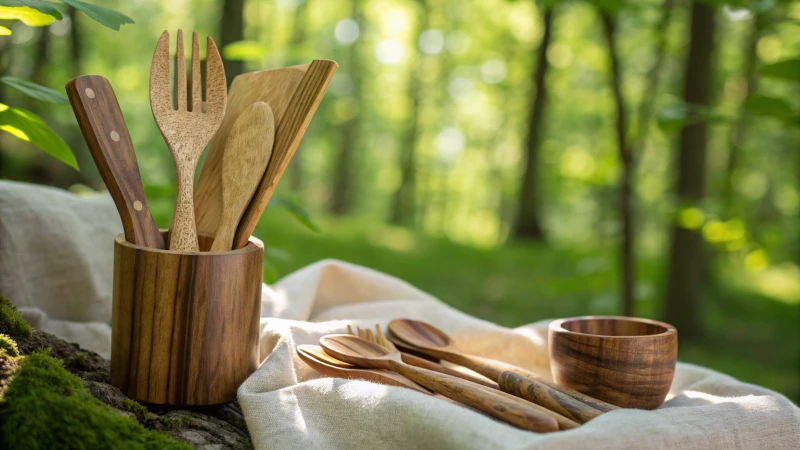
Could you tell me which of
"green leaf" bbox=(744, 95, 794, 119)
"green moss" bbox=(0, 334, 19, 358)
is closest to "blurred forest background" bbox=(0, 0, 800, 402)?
"green leaf" bbox=(744, 95, 794, 119)

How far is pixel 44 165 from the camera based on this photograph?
16.0 feet

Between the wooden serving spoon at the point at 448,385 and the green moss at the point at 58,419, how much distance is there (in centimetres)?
30

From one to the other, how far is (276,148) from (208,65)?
172 millimetres

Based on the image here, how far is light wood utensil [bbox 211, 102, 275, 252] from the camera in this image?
0.98m

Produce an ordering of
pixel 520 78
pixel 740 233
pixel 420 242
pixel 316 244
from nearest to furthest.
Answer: pixel 740 233 < pixel 316 244 < pixel 420 242 < pixel 520 78

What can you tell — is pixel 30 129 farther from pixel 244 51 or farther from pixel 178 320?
pixel 244 51

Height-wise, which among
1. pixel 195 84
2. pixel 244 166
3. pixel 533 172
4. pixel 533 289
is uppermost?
pixel 195 84

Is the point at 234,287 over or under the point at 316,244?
over

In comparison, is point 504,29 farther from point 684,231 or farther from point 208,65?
point 208,65

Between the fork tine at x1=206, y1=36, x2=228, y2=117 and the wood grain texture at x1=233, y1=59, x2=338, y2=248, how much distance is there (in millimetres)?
99

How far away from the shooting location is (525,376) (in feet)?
3.20

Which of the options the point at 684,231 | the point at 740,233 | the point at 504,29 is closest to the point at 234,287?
the point at 740,233

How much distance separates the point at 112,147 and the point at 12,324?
0.30m

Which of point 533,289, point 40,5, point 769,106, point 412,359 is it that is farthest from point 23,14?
point 533,289
